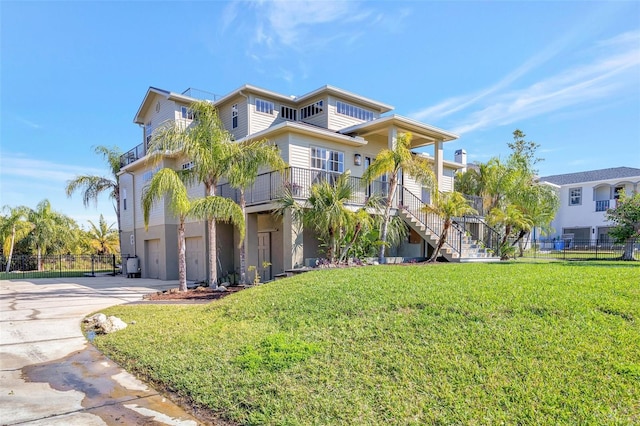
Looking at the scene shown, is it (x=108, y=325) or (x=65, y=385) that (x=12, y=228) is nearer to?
(x=108, y=325)

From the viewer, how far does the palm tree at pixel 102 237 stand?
102ft

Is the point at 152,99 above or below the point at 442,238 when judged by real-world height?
above

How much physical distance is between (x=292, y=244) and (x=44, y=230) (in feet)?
78.1

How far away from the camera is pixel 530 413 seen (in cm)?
322

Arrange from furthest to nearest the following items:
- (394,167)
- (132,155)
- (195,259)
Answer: (132,155) → (195,259) → (394,167)

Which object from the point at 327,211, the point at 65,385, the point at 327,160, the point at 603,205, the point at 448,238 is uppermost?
the point at 327,160

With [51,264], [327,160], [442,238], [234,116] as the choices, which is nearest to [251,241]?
[327,160]

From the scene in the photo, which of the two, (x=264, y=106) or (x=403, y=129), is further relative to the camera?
(x=264, y=106)

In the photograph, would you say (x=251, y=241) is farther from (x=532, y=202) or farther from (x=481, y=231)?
(x=532, y=202)

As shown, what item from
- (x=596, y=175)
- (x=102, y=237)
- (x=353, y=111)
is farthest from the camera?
(x=596, y=175)

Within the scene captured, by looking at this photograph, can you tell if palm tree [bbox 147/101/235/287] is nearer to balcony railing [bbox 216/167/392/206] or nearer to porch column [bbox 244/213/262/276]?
balcony railing [bbox 216/167/392/206]

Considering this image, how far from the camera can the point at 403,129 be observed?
16312 mm

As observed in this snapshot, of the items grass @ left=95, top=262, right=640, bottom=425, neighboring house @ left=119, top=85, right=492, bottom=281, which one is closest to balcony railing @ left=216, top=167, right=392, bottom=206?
neighboring house @ left=119, top=85, right=492, bottom=281

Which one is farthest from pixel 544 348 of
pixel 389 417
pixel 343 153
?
pixel 343 153
